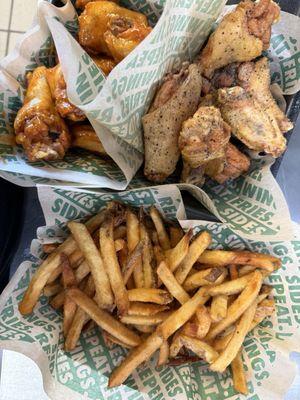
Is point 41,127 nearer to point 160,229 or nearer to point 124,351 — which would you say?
point 160,229

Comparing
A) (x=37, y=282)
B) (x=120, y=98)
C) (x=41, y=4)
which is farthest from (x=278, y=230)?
(x=41, y=4)

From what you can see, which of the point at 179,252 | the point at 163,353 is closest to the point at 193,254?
the point at 179,252

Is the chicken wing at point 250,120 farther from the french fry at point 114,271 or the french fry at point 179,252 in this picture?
the french fry at point 114,271

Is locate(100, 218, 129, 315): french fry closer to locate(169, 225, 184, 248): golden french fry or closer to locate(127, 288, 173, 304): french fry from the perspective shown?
locate(127, 288, 173, 304): french fry

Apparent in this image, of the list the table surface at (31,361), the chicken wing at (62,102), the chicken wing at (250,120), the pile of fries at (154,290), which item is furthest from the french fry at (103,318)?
the chicken wing at (250,120)

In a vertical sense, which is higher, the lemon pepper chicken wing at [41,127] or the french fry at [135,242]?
the lemon pepper chicken wing at [41,127]

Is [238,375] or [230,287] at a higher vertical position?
[230,287]

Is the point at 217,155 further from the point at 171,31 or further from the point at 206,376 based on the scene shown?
the point at 206,376
